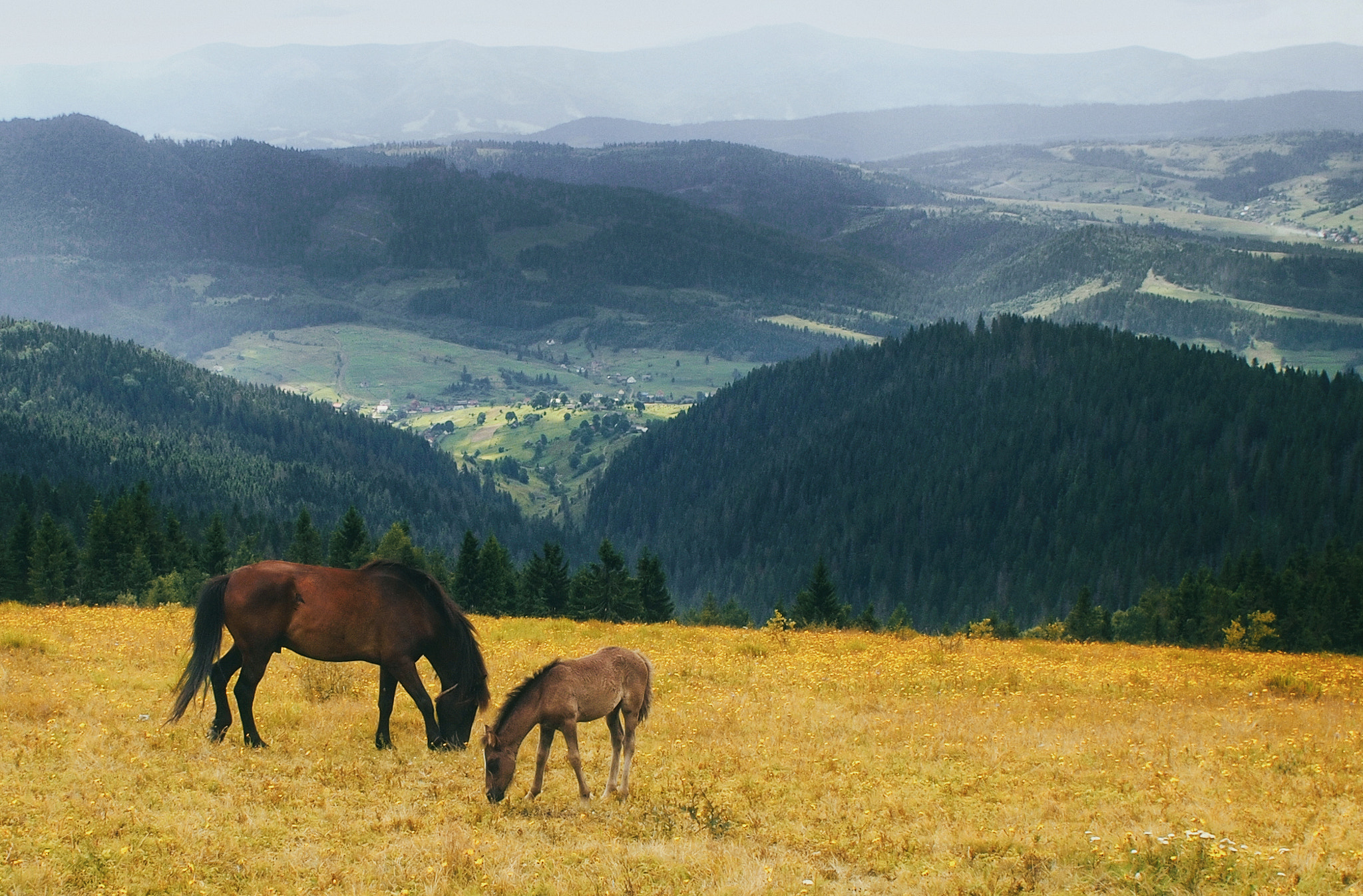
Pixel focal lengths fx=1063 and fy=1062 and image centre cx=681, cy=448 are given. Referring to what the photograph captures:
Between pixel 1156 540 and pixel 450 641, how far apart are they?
198 m

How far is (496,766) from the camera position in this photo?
17.1 metres

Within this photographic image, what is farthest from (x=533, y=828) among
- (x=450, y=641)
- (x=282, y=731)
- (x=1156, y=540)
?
(x=1156, y=540)

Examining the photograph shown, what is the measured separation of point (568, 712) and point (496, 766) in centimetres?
141

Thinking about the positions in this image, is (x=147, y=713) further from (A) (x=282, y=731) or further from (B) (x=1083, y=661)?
(B) (x=1083, y=661)

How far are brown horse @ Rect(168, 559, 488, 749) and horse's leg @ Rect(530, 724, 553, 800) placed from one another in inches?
124

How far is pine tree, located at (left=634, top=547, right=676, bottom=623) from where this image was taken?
7556 cm

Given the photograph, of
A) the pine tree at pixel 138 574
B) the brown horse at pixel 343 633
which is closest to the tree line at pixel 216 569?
the pine tree at pixel 138 574

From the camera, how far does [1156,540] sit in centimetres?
19562

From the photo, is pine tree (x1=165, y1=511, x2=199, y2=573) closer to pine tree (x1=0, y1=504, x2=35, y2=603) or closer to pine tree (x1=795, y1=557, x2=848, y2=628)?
pine tree (x1=0, y1=504, x2=35, y2=603)

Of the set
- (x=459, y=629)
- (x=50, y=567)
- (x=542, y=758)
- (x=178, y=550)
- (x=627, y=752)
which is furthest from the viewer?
(x=178, y=550)

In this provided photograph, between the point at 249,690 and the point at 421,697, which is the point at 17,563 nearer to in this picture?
the point at 249,690

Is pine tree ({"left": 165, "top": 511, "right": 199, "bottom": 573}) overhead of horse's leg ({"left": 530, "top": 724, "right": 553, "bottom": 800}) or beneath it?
beneath

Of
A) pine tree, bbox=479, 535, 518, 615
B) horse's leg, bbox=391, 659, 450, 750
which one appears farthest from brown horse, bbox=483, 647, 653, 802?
pine tree, bbox=479, 535, 518, 615

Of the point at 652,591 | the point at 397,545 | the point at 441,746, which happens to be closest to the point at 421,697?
the point at 441,746
